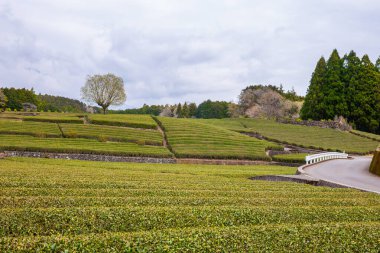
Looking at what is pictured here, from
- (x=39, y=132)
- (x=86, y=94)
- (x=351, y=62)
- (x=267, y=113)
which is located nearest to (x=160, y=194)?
A: (x=39, y=132)

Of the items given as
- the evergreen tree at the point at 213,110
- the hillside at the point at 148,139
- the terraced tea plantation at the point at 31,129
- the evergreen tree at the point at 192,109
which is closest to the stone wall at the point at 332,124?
the hillside at the point at 148,139

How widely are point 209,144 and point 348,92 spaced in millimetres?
40502

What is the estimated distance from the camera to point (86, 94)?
6744cm

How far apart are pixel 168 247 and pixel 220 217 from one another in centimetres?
262

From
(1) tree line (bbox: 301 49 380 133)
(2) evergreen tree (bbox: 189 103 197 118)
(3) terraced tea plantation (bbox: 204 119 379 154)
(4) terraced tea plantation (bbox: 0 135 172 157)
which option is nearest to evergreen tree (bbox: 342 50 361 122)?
(1) tree line (bbox: 301 49 380 133)

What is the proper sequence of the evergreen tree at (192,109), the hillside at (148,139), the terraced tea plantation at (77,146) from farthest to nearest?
the evergreen tree at (192,109), the hillside at (148,139), the terraced tea plantation at (77,146)

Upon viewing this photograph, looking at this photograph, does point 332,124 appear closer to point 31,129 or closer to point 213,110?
point 31,129

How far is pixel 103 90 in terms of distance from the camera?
67.4m

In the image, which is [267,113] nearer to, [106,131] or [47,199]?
[106,131]

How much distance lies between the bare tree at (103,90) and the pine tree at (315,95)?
3930cm

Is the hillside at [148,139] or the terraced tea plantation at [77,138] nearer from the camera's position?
the terraced tea plantation at [77,138]

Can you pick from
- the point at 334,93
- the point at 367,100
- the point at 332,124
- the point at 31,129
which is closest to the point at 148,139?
the point at 31,129

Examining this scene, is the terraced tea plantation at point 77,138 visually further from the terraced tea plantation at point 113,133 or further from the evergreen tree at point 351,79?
the evergreen tree at point 351,79

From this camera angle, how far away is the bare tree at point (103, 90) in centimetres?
6725
